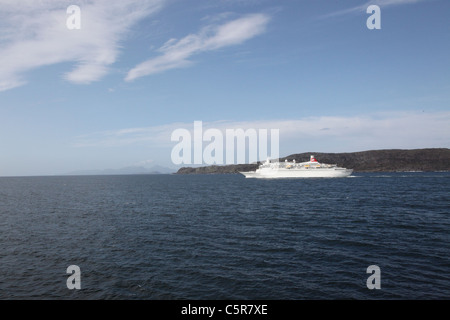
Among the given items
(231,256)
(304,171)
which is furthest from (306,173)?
(231,256)

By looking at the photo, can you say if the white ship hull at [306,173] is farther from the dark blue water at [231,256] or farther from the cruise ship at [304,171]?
the dark blue water at [231,256]

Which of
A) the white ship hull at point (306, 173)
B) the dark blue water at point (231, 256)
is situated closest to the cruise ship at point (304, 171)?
the white ship hull at point (306, 173)

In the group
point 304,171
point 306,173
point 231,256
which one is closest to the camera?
point 231,256

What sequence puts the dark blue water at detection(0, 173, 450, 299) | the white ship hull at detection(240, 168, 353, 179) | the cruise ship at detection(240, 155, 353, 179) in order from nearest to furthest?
the dark blue water at detection(0, 173, 450, 299), the white ship hull at detection(240, 168, 353, 179), the cruise ship at detection(240, 155, 353, 179)

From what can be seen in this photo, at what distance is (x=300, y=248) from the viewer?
2297 cm

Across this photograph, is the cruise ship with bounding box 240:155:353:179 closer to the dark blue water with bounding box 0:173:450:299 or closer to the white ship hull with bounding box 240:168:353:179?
the white ship hull with bounding box 240:168:353:179

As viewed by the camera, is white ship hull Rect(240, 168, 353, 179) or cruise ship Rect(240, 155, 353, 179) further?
cruise ship Rect(240, 155, 353, 179)

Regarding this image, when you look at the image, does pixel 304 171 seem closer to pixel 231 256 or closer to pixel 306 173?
pixel 306 173

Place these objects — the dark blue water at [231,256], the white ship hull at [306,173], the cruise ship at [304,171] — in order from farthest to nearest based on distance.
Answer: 1. the cruise ship at [304,171]
2. the white ship hull at [306,173]
3. the dark blue water at [231,256]

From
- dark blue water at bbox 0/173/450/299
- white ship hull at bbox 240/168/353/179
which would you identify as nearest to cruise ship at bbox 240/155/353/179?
white ship hull at bbox 240/168/353/179
